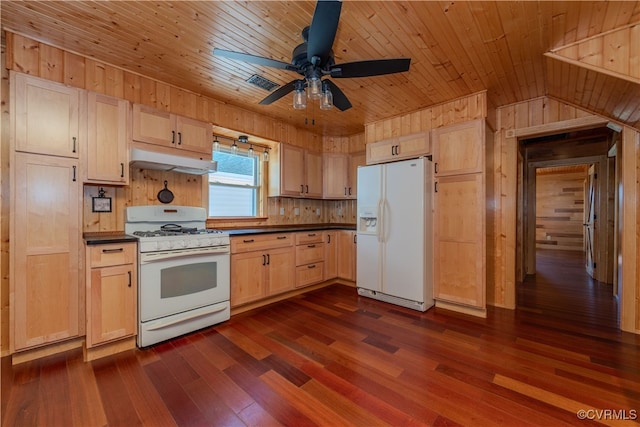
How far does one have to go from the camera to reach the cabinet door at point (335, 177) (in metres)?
4.49

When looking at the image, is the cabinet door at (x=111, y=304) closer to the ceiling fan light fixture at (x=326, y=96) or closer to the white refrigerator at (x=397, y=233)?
the ceiling fan light fixture at (x=326, y=96)

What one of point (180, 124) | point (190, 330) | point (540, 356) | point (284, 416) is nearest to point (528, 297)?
point (540, 356)

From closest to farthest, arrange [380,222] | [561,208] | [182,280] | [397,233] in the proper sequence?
[182,280], [397,233], [380,222], [561,208]

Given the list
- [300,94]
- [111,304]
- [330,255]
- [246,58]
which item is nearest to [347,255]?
[330,255]

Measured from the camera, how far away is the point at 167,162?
2.55 metres

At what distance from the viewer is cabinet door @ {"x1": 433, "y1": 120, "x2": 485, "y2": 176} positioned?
2.90 metres

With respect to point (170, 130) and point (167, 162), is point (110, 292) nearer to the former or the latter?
point (167, 162)

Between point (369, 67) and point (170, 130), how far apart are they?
212 cm

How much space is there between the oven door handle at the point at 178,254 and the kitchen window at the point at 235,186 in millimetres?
790

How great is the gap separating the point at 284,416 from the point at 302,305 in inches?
71.1

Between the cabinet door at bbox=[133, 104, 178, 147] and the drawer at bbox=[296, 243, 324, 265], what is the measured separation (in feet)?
6.56

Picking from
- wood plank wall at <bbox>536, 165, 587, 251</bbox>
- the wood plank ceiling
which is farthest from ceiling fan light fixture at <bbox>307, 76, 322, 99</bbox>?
wood plank wall at <bbox>536, 165, 587, 251</bbox>

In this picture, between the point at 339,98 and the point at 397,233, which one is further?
the point at 397,233

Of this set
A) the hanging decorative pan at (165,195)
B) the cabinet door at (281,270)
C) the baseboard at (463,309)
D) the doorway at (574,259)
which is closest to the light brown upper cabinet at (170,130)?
the hanging decorative pan at (165,195)
